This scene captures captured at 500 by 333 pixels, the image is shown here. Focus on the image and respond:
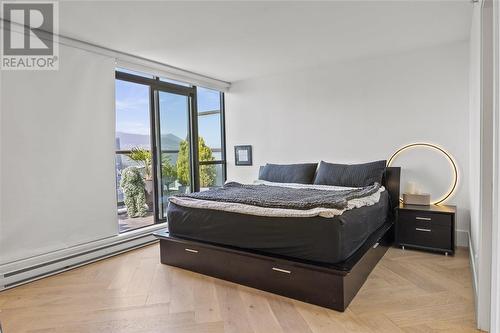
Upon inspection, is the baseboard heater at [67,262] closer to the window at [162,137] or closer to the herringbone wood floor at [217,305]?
the herringbone wood floor at [217,305]

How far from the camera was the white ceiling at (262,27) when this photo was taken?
2.55m

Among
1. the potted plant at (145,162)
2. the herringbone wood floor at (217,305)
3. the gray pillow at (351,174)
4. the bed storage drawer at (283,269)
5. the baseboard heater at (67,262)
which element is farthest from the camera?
the potted plant at (145,162)

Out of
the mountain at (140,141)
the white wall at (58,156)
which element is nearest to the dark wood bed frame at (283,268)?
the white wall at (58,156)

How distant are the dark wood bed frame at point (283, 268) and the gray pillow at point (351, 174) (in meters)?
0.69

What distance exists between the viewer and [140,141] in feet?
15.7

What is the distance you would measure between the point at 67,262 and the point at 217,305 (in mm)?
1824

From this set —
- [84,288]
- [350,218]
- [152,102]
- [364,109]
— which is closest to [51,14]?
[152,102]

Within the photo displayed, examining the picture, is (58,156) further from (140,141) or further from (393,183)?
(393,183)

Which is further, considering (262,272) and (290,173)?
(290,173)

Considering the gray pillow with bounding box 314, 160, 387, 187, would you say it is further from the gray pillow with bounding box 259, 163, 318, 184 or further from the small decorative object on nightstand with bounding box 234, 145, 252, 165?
the small decorative object on nightstand with bounding box 234, 145, 252, 165

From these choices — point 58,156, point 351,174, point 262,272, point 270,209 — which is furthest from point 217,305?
point 351,174

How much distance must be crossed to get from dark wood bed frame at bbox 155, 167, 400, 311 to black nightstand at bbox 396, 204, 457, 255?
0.36 metres

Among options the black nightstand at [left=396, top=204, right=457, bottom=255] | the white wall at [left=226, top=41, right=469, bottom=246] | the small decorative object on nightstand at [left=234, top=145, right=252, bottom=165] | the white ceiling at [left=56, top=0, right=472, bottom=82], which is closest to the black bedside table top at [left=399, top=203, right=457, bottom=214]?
the black nightstand at [left=396, top=204, right=457, bottom=255]

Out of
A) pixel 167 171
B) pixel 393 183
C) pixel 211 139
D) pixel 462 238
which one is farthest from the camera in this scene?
pixel 211 139
